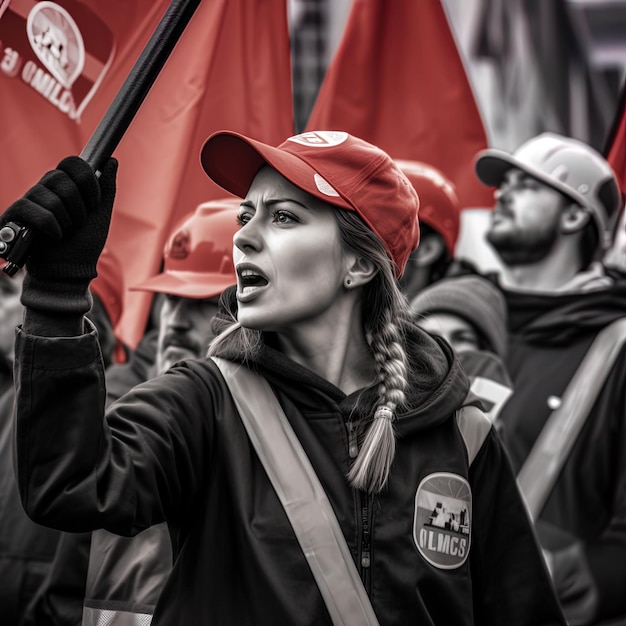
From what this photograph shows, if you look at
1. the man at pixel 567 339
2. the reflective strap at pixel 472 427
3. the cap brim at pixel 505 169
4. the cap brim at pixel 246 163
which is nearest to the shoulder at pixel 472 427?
the reflective strap at pixel 472 427

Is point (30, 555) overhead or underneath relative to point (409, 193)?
underneath

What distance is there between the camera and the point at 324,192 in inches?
121

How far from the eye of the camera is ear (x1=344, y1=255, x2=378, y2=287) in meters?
3.23

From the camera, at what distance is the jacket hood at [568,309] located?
6684mm

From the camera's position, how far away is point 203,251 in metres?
5.29

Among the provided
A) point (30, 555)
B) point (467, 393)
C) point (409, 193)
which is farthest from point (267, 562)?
point (30, 555)

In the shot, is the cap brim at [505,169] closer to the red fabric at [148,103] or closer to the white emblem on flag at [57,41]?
the red fabric at [148,103]

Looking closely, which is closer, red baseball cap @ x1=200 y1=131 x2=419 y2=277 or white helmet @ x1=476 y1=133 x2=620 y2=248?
red baseball cap @ x1=200 y1=131 x2=419 y2=277

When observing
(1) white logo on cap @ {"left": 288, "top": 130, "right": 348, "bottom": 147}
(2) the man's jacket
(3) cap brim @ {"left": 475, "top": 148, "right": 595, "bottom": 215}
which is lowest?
(2) the man's jacket

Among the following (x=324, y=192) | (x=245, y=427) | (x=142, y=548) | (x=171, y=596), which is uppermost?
(x=324, y=192)

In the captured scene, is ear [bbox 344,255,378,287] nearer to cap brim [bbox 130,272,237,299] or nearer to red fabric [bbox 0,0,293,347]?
red fabric [bbox 0,0,293,347]

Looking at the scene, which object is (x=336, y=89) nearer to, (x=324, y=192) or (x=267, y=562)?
(x=324, y=192)

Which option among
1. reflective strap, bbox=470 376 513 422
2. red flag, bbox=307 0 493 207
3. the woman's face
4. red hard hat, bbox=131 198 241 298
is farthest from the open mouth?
red flag, bbox=307 0 493 207

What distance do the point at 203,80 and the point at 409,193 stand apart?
1941mm
